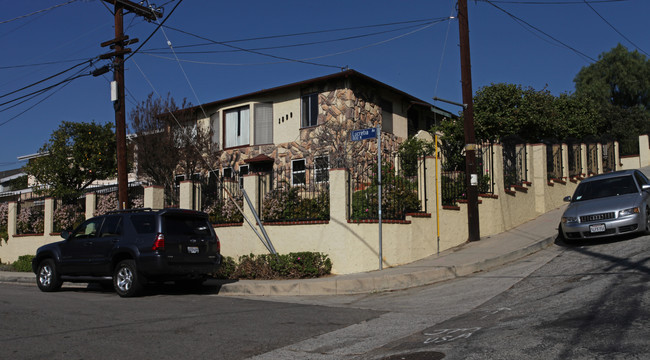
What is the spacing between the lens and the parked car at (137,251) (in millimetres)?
11062

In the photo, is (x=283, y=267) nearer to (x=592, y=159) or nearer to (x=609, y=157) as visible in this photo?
(x=592, y=159)

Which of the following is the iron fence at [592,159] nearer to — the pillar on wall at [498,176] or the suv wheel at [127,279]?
the pillar on wall at [498,176]

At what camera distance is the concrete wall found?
1286 cm

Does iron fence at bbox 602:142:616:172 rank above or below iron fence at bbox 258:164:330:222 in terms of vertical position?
above

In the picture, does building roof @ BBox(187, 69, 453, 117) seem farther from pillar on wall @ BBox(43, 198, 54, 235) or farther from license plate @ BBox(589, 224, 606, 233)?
license plate @ BBox(589, 224, 606, 233)

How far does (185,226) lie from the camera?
11656 mm

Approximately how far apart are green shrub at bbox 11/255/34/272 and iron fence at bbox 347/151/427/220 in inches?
545

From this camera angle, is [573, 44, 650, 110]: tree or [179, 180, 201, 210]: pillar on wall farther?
[573, 44, 650, 110]: tree

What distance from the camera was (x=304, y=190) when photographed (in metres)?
14.4

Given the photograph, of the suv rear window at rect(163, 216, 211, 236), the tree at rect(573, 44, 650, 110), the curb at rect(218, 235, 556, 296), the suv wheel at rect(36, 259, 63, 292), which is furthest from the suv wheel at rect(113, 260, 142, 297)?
the tree at rect(573, 44, 650, 110)

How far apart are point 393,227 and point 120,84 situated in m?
10.5

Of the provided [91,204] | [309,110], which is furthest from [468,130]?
[91,204]

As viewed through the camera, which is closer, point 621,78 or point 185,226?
point 185,226

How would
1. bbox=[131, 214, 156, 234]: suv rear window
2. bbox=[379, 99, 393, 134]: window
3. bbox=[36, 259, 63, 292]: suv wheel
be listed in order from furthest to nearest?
bbox=[379, 99, 393, 134]: window, bbox=[36, 259, 63, 292]: suv wheel, bbox=[131, 214, 156, 234]: suv rear window
